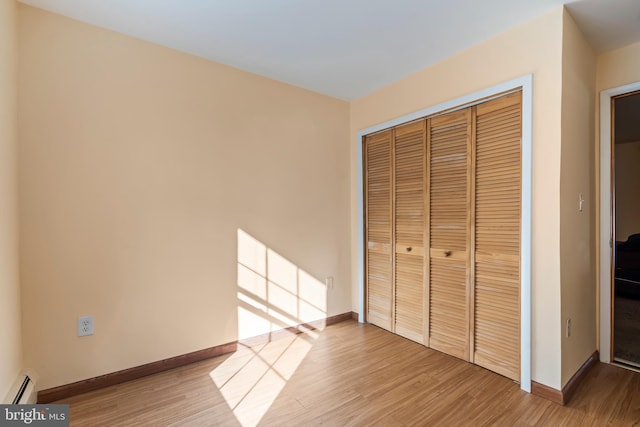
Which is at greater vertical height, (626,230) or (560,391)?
(626,230)

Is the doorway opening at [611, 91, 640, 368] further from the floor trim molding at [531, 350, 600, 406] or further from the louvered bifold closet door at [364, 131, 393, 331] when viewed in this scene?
the louvered bifold closet door at [364, 131, 393, 331]

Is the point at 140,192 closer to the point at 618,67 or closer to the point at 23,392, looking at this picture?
the point at 23,392

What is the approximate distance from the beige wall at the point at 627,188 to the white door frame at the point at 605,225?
4.14 meters

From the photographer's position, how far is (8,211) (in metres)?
1.60

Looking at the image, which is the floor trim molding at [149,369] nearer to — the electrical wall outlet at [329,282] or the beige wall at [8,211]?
the beige wall at [8,211]

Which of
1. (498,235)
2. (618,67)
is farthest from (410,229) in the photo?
(618,67)

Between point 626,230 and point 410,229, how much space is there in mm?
5253

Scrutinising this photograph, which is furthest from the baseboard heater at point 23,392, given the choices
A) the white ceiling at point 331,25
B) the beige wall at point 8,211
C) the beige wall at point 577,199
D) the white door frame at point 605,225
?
the white door frame at point 605,225

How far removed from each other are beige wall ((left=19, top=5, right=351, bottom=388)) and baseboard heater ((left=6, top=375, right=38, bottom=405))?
0.09 m

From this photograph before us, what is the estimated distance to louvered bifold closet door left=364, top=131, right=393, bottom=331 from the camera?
9.52 ft

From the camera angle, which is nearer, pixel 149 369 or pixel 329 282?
pixel 149 369

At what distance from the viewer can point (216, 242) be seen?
237 centimetres

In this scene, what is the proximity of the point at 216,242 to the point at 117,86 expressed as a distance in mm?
1276

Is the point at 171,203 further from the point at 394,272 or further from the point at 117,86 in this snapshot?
the point at 394,272
